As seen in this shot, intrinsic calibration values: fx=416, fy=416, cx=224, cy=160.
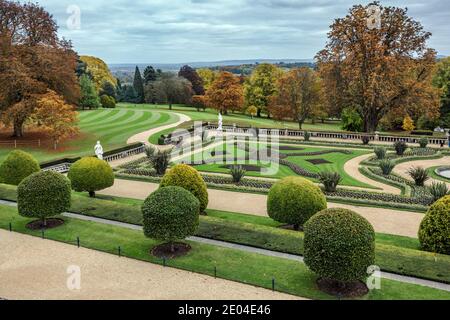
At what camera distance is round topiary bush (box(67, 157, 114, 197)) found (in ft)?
79.7

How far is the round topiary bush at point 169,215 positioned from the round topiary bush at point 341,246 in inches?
193

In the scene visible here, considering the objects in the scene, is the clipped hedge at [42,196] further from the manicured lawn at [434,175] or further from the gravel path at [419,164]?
the manicured lawn at [434,175]

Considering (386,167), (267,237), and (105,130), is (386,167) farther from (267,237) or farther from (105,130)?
(105,130)

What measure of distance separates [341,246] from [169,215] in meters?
6.27

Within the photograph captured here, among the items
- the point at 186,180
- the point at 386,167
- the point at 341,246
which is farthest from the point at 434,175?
the point at 341,246

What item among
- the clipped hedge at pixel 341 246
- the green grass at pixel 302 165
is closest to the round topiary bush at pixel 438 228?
the clipped hedge at pixel 341 246

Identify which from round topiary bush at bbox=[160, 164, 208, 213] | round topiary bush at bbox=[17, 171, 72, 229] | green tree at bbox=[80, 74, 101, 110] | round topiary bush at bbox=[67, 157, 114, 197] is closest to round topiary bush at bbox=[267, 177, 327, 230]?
round topiary bush at bbox=[160, 164, 208, 213]

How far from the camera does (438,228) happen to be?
50.6 ft

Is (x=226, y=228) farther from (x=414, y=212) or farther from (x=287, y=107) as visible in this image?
(x=287, y=107)

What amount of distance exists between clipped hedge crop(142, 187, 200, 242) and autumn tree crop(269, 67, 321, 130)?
47022 mm

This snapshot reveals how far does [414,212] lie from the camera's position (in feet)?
74.0

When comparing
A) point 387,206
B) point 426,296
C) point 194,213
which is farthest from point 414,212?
point 194,213

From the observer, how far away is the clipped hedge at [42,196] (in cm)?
1870
